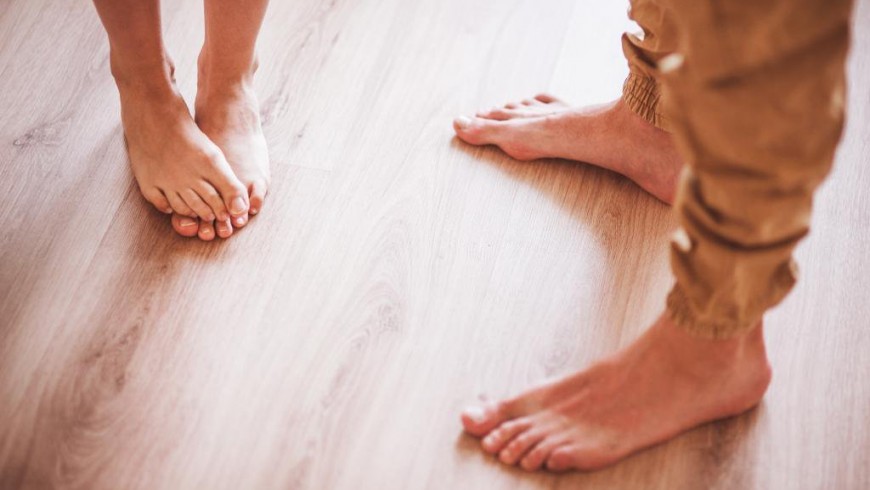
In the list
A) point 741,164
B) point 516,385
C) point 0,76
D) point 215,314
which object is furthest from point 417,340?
point 0,76

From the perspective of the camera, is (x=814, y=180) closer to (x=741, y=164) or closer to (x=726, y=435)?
(x=741, y=164)

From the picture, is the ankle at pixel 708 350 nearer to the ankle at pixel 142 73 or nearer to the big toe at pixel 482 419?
the big toe at pixel 482 419

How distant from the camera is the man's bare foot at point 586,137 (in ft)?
3.74

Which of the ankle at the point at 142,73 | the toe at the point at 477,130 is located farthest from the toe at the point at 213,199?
the toe at the point at 477,130

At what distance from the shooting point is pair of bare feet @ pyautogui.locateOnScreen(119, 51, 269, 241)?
1.12m

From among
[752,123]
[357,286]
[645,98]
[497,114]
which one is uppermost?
[752,123]

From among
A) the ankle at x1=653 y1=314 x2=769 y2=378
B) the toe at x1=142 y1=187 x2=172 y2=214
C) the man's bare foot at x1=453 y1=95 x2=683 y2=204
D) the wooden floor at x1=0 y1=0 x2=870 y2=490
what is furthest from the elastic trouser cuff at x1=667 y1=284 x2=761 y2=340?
the toe at x1=142 y1=187 x2=172 y2=214

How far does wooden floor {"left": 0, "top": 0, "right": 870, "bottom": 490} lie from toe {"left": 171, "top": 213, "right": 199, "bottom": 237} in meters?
0.02

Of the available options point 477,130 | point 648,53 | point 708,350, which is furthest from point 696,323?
point 477,130

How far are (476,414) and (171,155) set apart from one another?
582 millimetres

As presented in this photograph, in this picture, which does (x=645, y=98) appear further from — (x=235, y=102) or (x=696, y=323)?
(x=235, y=102)

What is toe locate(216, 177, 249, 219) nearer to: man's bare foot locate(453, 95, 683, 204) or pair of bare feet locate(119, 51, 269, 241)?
pair of bare feet locate(119, 51, 269, 241)

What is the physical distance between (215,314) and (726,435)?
67cm

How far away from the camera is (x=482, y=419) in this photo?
947mm
